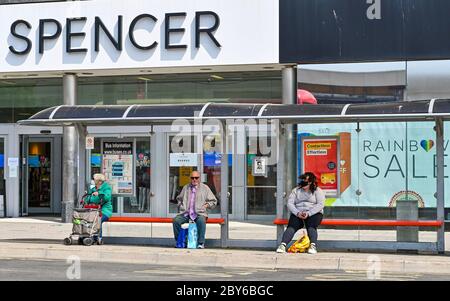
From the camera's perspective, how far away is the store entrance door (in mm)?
26453

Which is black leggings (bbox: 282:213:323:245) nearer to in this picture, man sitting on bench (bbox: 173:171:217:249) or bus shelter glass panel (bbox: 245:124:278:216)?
bus shelter glass panel (bbox: 245:124:278:216)

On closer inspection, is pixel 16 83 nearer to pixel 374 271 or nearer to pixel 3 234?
pixel 3 234

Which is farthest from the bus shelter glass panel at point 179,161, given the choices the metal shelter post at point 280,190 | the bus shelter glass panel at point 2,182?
the bus shelter glass panel at point 2,182

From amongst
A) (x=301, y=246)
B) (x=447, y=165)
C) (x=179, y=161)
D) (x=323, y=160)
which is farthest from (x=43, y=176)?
(x=301, y=246)

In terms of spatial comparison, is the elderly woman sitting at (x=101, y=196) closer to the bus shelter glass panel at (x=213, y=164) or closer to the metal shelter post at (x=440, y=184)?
the bus shelter glass panel at (x=213, y=164)

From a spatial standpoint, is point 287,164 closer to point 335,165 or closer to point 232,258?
point 335,165

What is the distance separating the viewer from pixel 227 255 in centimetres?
1448

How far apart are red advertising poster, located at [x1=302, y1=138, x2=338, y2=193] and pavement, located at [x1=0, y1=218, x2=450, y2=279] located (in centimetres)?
118

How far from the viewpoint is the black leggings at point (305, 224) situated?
49.0ft

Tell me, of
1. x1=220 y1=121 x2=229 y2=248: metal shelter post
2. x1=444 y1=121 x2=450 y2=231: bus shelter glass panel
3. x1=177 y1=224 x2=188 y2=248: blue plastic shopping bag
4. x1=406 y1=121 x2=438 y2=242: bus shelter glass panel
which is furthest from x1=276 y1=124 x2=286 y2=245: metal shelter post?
x1=444 y1=121 x2=450 y2=231: bus shelter glass panel

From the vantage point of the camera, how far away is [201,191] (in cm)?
1575

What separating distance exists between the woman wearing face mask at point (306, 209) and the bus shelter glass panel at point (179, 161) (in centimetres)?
360

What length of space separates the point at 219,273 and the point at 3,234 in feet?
25.6

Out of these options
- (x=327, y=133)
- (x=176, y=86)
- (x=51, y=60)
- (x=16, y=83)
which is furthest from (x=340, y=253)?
(x=16, y=83)
